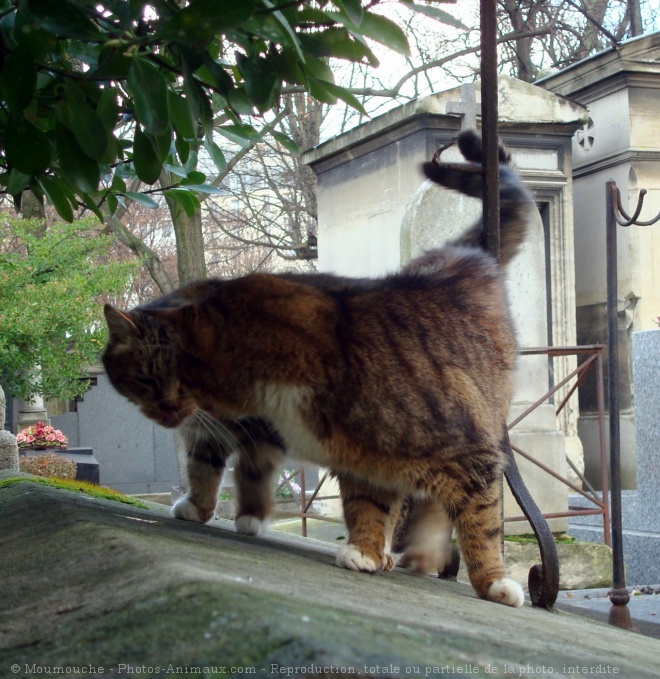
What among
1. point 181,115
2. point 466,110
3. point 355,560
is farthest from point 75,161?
→ point 466,110

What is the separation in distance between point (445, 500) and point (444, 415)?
0.83 ft

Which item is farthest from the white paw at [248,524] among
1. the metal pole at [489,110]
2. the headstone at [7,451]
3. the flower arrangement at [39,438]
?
the flower arrangement at [39,438]

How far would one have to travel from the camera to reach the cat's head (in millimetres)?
2586

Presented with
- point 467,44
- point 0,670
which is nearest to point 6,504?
point 0,670

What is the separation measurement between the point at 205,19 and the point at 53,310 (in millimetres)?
8209

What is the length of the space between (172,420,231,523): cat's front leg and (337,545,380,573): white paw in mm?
743

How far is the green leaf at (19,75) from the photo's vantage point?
5.61 ft

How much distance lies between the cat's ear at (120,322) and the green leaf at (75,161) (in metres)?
0.55

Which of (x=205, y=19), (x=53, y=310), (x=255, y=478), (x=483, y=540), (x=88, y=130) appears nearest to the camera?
(x=205, y=19)

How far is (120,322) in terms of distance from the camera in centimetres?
260

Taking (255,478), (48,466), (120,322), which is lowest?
(48,466)

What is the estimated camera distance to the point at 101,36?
5.37 ft

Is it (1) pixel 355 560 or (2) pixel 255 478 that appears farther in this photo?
(2) pixel 255 478

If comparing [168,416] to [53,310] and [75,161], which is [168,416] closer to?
[75,161]
